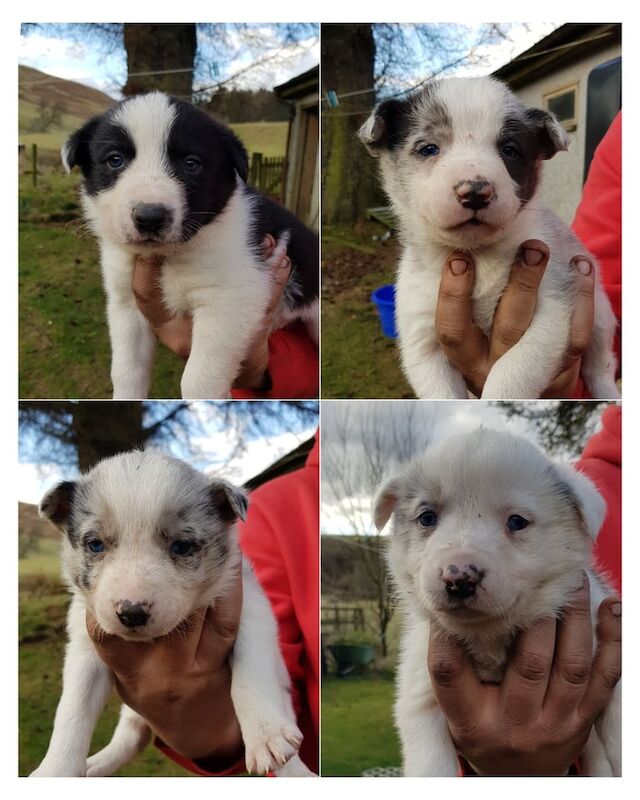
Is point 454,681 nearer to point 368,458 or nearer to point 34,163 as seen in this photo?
point 368,458

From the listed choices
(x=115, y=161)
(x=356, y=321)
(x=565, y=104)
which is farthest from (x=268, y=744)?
(x=565, y=104)

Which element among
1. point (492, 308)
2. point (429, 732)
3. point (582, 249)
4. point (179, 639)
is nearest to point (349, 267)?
point (492, 308)

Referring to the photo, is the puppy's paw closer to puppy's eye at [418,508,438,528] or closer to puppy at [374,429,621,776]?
puppy at [374,429,621,776]

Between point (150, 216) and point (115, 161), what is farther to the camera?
point (115, 161)

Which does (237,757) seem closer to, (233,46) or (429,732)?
(429,732)

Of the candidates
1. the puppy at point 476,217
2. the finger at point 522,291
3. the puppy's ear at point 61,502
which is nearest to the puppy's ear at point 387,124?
the puppy at point 476,217

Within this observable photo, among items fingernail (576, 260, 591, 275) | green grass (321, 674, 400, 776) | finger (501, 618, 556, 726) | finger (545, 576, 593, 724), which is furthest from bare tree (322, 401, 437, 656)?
fingernail (576, 260, 591, 275)

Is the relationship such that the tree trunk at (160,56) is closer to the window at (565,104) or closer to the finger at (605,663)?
the window at (565,104)
